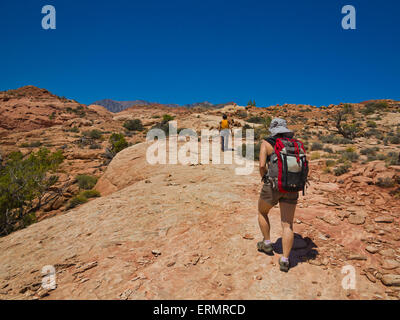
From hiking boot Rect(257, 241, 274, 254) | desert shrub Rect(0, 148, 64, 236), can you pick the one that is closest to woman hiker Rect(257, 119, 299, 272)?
hiking boot Rect(257, 241, 274, 254)

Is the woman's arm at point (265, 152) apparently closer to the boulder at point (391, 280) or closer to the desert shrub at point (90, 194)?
the boulder at point (391, 280)

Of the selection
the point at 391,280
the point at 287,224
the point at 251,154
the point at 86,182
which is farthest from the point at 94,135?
the point at 391,280

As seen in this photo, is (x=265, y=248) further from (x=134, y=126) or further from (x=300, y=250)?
(x=134, y=126)

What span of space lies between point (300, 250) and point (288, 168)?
1.48m

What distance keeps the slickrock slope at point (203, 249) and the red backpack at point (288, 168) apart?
3.63ft

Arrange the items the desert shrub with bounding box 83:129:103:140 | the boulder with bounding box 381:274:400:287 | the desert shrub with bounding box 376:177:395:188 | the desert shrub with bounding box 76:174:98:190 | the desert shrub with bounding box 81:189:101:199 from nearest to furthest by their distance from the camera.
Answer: the boulder with bounding box 381:274:400:287
the desert shrub with bounding box 376:177:395:188
the desert shrub with bounding box 81:189:101:199
the desert shrub with bounding box 76:174:98:190
the desert shrub with bounding box 83:129:103:140

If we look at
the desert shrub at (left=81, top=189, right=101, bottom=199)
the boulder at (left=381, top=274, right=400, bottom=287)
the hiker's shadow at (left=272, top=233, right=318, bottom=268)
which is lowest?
the desert shrub at (left=81, top=189, right=101, bottom=199)

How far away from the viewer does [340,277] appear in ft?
8.56

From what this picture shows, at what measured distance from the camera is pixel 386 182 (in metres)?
5.49

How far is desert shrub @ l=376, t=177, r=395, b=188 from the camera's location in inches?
215

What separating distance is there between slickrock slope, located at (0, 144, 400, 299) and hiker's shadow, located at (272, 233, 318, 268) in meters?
0.02

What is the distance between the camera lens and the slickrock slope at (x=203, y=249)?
8.45ft

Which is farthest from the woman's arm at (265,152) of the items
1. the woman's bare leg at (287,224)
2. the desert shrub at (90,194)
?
the desert shrub at (90,194)

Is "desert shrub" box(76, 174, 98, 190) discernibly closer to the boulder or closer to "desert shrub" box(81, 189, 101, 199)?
"desert shrub" box(81, 189, 101, 199)
